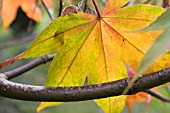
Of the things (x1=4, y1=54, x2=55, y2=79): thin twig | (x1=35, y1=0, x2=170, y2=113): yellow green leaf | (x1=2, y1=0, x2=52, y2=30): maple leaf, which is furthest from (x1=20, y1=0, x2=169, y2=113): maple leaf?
(x1=2, y1=0, x2=52, y2=30): maple leaf

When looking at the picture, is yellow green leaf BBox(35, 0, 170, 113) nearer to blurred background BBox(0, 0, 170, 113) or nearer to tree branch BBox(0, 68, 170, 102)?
tree branch BBox(0, 68, 170, 102)

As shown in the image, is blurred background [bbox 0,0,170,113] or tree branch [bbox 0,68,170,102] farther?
blurred background [bbox 0,0,170,113]

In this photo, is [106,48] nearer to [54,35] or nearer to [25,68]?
[54,35]

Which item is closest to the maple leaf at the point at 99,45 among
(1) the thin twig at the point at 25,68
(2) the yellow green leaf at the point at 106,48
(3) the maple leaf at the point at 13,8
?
(2) the yellow green leaf at the point at 106,48

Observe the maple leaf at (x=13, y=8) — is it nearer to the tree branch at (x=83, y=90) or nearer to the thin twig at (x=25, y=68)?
the thin twig at (x=25, y=68)

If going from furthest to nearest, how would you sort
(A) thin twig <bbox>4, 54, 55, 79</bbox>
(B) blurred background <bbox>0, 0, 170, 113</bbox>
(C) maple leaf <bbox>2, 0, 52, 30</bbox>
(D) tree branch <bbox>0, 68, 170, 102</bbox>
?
(B) blurred background <bbox>0, 0, 170, 113</bbox> → (C) maple leaf <bbox>2, 0, 52, 30</bbox> → (A) thin twig <bbox>4, 54, 55, 79</bbox> → (D) tree branch <bbox>0, 68, 170, 102</bbox>
